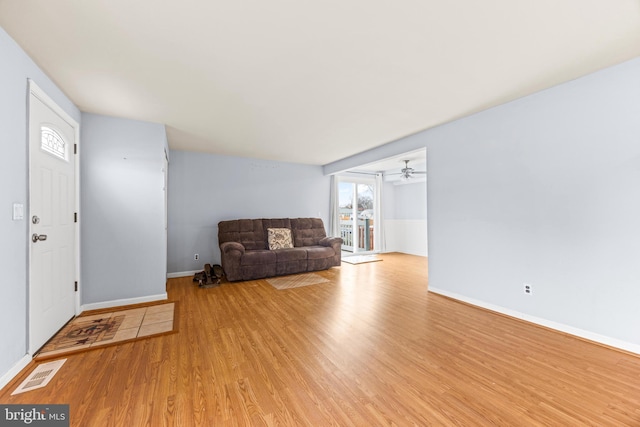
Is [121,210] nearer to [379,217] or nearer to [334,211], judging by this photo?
[334,211]

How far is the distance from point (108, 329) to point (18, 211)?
4.56ft

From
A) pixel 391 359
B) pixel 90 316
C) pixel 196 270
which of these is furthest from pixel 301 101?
pixel 196 270

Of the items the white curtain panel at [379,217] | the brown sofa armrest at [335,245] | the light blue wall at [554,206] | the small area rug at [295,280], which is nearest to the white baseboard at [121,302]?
the small area rug at [295,280]

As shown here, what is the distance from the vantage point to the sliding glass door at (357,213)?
709 cm

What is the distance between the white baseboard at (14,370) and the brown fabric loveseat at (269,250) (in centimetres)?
252

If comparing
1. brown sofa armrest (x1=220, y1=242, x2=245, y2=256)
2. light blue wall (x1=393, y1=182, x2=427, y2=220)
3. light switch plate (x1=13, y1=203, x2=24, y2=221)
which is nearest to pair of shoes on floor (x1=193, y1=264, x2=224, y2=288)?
brown sofa armrest (x1=220, y1=242, x2=245, y2=256)

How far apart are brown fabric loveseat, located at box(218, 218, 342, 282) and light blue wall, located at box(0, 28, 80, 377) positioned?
2580mm

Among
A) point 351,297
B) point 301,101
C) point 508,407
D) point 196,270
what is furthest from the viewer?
point 196,270

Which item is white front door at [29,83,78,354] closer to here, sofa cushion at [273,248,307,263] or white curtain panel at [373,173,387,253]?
sofa cushion at [273,248,307,263]

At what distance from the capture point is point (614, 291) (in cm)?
223

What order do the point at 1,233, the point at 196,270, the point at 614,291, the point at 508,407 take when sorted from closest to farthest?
the point at 508,407 → the point at 1,233 → the point at 614,291 → the point at 196,270

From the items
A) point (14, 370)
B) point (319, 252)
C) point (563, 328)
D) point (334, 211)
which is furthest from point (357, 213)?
point (14, 370)

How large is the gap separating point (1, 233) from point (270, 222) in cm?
398

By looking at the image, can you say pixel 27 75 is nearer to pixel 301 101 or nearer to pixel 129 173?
pixel 129 173
